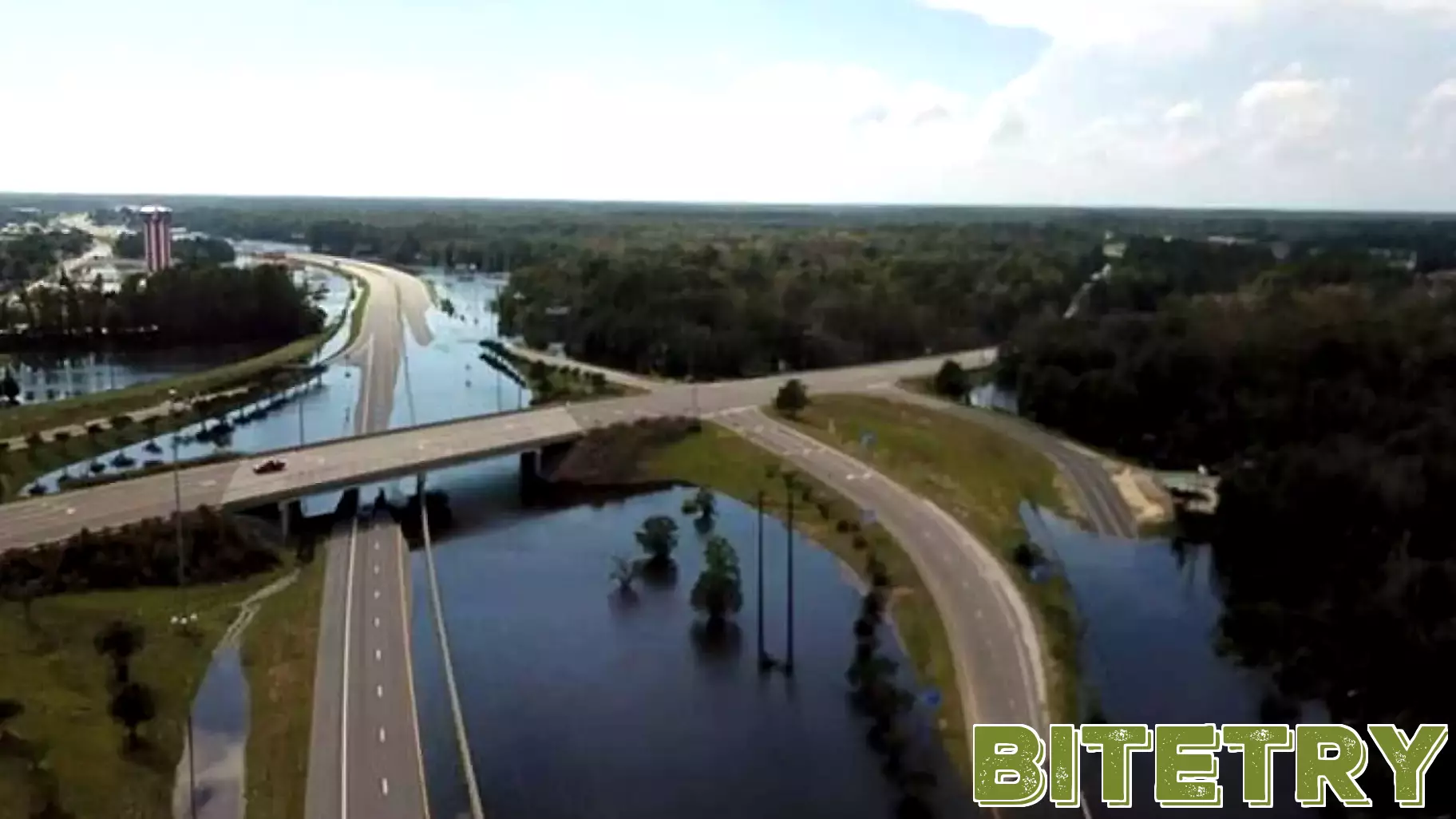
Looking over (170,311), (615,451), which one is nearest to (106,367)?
(170,311)

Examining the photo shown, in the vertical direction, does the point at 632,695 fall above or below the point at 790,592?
below

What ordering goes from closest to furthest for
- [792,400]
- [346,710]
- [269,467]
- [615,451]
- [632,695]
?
[346,710] → [632,695] → [269,467] → [615,451] → [792,400]

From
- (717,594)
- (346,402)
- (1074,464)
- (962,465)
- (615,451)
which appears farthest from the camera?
(346,402)

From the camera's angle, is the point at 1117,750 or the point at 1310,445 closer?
the point at 1117,750

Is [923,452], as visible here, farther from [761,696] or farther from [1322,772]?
[1322,772]

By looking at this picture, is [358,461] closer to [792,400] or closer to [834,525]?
[834,525]

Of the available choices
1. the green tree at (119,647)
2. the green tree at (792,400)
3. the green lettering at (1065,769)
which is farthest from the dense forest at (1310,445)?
the green tree at (119,647)

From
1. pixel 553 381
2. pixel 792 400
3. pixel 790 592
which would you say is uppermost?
pixel 792 400
